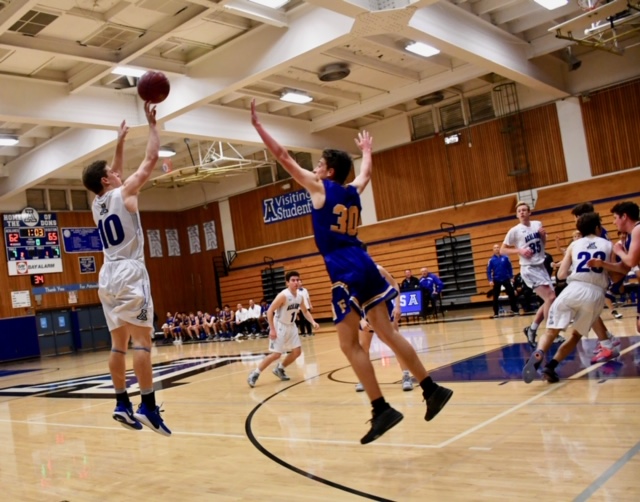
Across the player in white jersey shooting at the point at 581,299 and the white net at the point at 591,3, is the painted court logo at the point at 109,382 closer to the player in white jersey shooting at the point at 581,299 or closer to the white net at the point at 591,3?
the player in white jersey shooting at the point at 581,299

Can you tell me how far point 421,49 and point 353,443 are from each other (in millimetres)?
12477

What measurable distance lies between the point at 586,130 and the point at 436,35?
24.5 feet

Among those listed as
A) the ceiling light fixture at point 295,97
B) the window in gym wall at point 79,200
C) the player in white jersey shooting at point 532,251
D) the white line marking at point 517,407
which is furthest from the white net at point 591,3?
the window in gym wall at point 79,200

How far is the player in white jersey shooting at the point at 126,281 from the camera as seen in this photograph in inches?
191

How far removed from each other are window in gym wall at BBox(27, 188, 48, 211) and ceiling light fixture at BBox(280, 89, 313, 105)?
1266cm

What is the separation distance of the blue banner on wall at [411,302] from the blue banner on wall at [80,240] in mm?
13653

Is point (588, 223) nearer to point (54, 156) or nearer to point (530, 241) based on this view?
point (530, 241)

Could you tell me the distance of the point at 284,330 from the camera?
370 inches

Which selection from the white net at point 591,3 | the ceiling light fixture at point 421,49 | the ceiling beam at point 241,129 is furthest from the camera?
the ceiling beam at point 241,129

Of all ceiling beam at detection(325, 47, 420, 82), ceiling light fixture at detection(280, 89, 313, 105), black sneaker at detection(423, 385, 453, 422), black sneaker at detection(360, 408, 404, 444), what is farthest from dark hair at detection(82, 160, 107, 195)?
ceiling light fixture at detection(280, 89, 313, 105)

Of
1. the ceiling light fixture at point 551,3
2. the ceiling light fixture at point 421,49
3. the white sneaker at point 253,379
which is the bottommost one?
the white sneaker at point 253,379

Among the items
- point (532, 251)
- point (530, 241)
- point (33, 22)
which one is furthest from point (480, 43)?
point (33, 22)

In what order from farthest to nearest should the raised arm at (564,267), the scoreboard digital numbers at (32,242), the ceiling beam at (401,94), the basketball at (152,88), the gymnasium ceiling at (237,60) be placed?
the scoreboard digital numbers at (32,242) < the ceiling beam at (401,94) < the gymnasium ceiling at (237,60) < the raised arm at (564,267) < the basketball at (152,88)

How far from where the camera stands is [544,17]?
1537 cm
